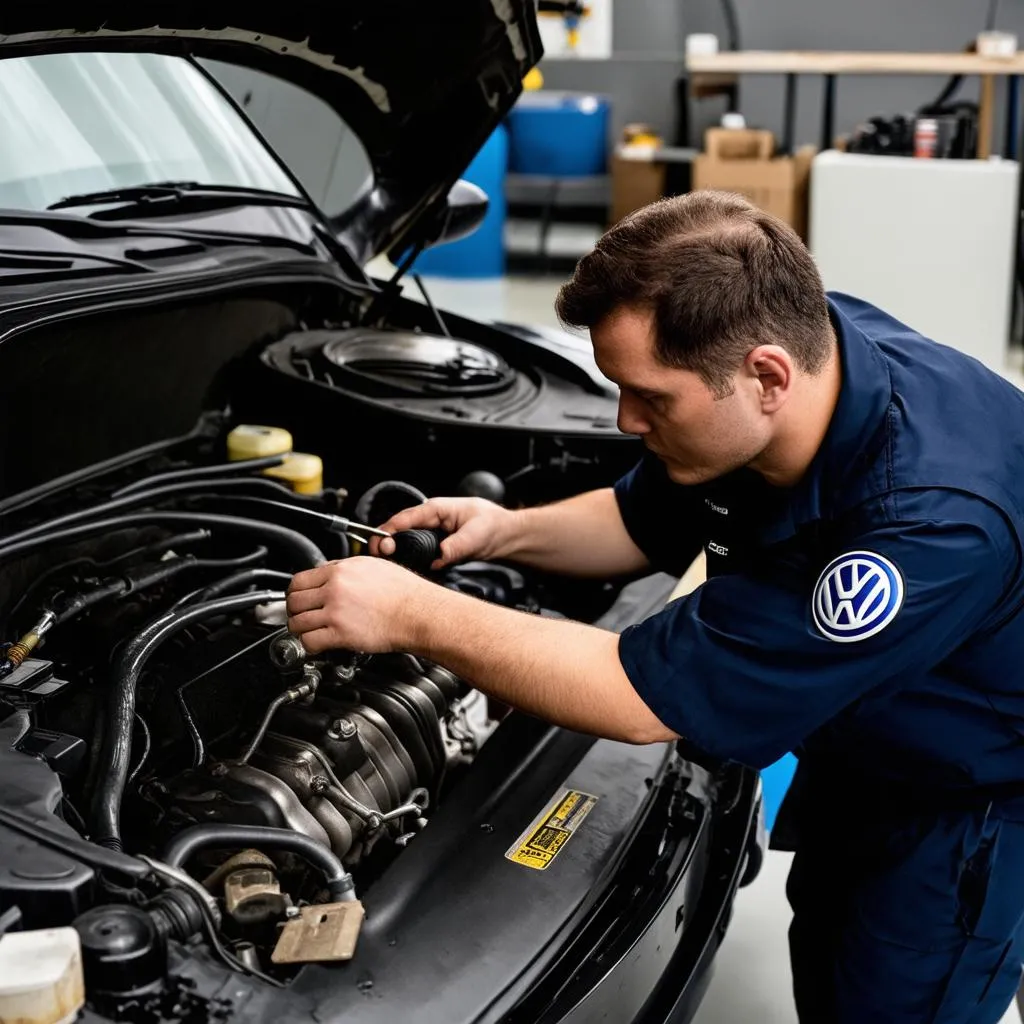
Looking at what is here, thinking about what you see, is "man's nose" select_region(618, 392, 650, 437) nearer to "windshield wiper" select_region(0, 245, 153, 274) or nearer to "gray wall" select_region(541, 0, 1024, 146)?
"windshield wiper" select_region(0, 245, 153, 274)

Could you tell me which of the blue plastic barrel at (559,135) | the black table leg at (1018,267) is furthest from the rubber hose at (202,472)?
the blue plastic barrel at (559,135)

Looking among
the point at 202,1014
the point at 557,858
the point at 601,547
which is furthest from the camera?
the point at 601,547

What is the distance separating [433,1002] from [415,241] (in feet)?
5.84

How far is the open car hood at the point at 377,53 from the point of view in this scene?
1688 mm

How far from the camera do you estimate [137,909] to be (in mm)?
1062

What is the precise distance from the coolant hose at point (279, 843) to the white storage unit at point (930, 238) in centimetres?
496

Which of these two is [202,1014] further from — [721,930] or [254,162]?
[254,162]

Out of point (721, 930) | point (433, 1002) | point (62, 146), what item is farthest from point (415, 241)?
point (433, 1002)

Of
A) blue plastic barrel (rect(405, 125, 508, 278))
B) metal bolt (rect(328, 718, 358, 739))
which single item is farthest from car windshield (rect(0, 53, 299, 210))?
blue plastic barrel (rect(405, 125, 508, 278))

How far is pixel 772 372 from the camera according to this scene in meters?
1.30

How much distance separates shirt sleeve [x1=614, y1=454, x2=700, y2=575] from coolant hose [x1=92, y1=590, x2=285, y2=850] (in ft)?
1.77

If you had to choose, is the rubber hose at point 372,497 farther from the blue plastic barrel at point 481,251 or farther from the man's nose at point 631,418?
the blue plastic barrel at point 481,251

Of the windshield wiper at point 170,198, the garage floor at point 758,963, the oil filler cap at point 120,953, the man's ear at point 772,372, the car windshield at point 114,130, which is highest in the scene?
the car windshield at point 114,130

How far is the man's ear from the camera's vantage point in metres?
1.29
